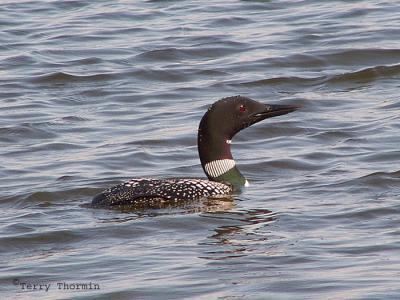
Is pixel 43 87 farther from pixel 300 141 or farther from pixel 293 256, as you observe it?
pixel 293 256

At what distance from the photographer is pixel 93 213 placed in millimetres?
9711

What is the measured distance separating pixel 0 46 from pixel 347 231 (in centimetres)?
893

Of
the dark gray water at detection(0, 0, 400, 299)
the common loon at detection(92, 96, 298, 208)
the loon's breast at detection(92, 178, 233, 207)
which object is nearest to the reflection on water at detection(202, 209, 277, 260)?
the dark gray water at detection(0, 0, 400, 299)

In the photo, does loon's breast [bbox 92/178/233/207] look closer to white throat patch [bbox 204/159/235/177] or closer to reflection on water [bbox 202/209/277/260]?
reflection on water [bbox 202/209/277/260]

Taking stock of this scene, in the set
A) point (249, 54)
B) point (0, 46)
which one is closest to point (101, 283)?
point (249, 54)

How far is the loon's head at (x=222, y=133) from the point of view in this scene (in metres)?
10.4

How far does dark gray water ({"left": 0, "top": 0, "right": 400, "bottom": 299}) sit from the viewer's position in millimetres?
7973

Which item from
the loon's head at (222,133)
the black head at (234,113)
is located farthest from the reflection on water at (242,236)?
the black head at (234,113)

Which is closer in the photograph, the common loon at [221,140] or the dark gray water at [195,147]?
the dark gray water at [195,147]

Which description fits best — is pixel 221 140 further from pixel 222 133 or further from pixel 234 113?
pixel 234 113

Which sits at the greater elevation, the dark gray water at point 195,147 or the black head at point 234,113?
the black head at point 234,113

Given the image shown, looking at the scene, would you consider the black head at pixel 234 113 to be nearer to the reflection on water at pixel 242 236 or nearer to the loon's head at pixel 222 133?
the loon's head at pixel 222 133

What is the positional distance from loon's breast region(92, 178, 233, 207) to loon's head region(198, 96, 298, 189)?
1.56ft

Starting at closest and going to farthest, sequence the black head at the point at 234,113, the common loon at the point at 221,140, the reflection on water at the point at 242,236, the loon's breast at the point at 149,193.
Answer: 1. the reflection on water at the point at 242,236
2. the loon's breast at the point at 149,193
3. the common loon at the point at 221,140
4. the black head at the point at 234,113
